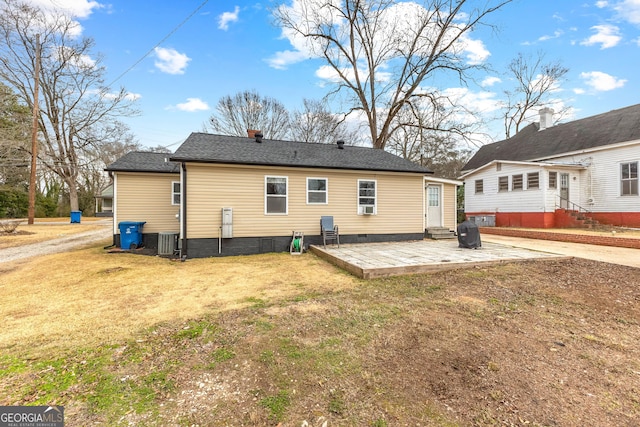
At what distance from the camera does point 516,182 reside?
14.1m

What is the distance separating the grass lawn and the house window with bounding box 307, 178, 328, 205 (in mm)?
4320

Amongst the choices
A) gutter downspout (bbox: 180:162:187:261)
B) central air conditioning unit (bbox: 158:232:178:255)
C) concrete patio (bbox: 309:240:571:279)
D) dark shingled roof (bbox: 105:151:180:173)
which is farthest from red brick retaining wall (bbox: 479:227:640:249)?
dark shingled roof (bbox: 105:151:180:173)

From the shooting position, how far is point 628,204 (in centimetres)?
1186

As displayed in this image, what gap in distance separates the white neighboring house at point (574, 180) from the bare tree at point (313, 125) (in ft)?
43.7

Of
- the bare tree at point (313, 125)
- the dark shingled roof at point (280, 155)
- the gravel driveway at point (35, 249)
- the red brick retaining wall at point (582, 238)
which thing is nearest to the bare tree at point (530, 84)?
the bare tree at point (313, 125)

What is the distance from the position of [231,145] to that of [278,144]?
5.90 feet

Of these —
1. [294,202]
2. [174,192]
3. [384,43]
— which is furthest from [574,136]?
[174,192]

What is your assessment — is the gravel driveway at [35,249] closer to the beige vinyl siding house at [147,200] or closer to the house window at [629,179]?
the beige vinyl siding house at [147,200]

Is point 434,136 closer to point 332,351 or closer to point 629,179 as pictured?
point 629,179

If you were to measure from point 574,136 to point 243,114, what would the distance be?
22716 millimetres

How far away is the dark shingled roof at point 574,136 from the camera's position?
12797 mm

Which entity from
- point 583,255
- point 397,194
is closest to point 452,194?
point 397,194

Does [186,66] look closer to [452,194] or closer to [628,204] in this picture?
[452,194]
